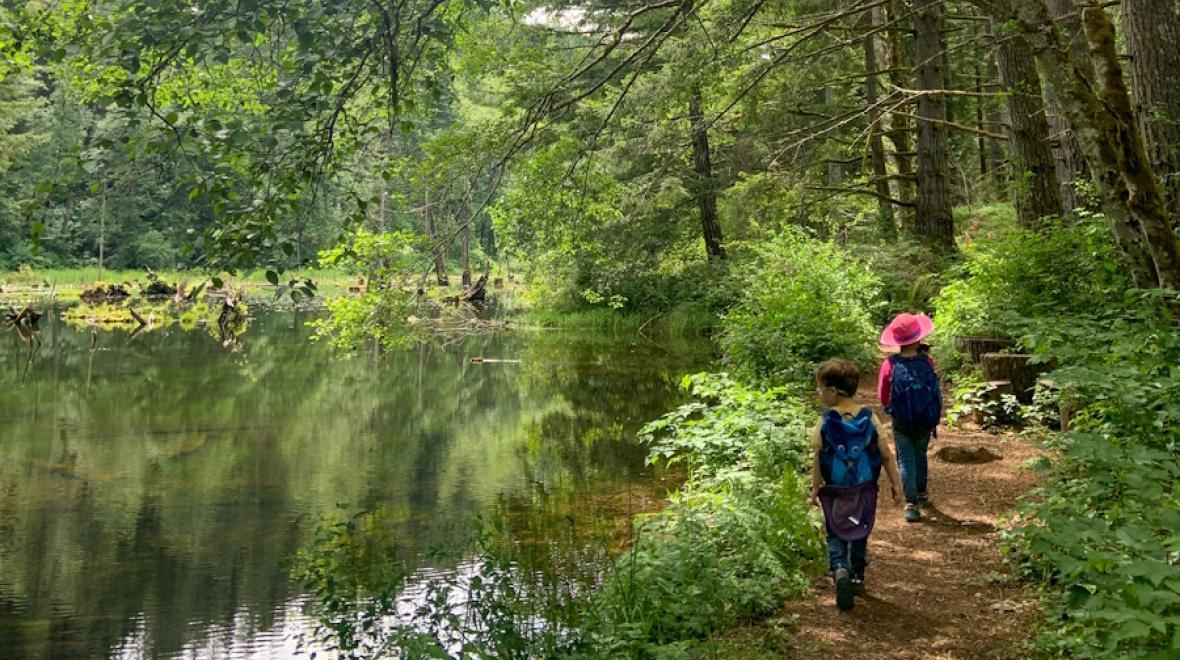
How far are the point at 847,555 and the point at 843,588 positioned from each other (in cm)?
18

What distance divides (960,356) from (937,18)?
5581 mm

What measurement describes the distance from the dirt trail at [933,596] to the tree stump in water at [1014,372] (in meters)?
2.02

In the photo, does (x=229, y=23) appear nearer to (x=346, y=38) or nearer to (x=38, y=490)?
(x=346, y=38)

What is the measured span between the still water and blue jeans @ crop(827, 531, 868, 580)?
3640mm

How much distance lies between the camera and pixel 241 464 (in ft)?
39.7

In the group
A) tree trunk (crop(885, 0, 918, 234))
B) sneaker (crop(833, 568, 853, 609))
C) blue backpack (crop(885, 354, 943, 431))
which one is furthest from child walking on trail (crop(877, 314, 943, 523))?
tree trunk (crop(885, 0, 918, 234))

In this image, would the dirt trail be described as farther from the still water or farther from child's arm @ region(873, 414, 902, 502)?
the still water

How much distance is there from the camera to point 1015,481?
755 centimetres

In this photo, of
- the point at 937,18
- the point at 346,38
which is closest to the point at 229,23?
the point at 346,38

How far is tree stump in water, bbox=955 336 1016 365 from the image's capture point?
33.9 ft

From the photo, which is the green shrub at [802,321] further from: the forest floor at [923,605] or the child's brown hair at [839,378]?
the child's brown hair at [839,378]

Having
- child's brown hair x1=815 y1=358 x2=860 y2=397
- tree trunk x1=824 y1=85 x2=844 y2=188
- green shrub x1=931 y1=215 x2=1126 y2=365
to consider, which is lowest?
child's brown hair x1=815 y1=358 x2=860 y2=397

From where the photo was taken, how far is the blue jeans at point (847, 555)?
17.1ft

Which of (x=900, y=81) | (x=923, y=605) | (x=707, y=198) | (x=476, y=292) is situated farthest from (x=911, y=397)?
(x=476, y=292)
